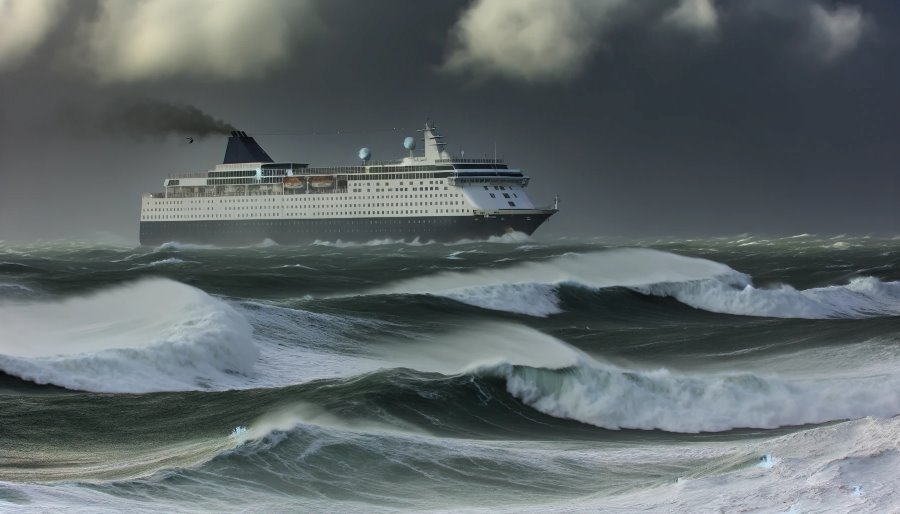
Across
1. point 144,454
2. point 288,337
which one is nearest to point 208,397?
point 144,454

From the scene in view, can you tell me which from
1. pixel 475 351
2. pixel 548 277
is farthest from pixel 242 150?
pixel 475 351

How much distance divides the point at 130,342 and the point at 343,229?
286 ft

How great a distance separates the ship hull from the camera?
104m

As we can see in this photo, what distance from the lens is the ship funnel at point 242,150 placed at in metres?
121

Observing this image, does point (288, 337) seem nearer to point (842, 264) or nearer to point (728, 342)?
point (728, 342)

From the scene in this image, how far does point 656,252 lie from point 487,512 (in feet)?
171

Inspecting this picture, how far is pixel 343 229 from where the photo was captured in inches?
4304

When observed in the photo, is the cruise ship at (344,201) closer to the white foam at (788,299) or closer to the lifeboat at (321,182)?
the lifeboat at (321,182)

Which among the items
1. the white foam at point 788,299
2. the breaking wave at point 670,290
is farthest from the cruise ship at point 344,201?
the white foam at point 788,299

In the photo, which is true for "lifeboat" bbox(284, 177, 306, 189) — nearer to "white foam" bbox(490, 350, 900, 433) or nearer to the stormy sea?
the stormy sea

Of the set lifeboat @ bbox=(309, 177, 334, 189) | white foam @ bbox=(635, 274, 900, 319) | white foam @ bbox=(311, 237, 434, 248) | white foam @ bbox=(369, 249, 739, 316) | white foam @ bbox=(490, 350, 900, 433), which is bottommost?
white foam @ bbox=(490, 350, 900, 433)

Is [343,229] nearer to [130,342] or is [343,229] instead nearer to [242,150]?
[242,150]

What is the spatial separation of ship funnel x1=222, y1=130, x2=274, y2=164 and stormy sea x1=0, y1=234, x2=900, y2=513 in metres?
86.9

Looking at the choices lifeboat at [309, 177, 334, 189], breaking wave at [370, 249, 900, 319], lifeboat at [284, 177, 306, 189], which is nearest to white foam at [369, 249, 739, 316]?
breaking wave at [370, 249, 900, 319]
